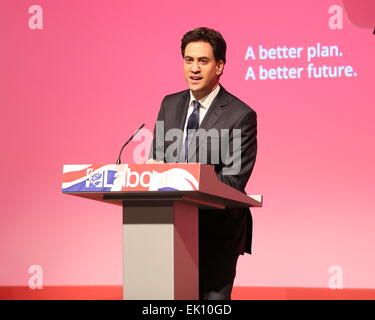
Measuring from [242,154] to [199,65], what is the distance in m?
0.43

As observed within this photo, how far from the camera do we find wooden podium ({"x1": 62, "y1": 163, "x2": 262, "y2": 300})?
219 cm

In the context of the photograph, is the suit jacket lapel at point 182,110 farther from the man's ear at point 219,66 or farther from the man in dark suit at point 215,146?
the man's ear at point 219,66

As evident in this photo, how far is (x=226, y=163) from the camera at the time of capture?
284 centimetres

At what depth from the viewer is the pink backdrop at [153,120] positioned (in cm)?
449

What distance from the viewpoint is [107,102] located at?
484 cm

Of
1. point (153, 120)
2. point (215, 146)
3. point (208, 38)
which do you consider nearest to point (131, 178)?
point (215, 146)

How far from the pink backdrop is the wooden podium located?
7.15ft

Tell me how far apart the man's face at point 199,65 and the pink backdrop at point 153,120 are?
1.57m

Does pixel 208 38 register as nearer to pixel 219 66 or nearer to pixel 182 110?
pixel 219 66

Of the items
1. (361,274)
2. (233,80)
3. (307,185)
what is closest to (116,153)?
(233,80)

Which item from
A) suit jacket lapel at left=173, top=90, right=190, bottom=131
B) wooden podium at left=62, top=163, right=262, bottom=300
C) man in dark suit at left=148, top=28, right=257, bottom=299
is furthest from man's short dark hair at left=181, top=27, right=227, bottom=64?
wooden podium at left=62, top=163, right=262, bottom=300

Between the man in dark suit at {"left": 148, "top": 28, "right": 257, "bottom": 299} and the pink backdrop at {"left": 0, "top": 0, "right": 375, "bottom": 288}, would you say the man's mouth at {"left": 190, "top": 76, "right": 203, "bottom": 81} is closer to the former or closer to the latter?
the man in dark suit at {"left": 148, "top": 28, "right": 257, "bottom": 299}

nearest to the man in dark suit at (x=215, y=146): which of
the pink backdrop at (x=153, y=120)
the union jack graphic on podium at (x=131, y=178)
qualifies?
the union jack graphic on podium at (x=131, y=178)
